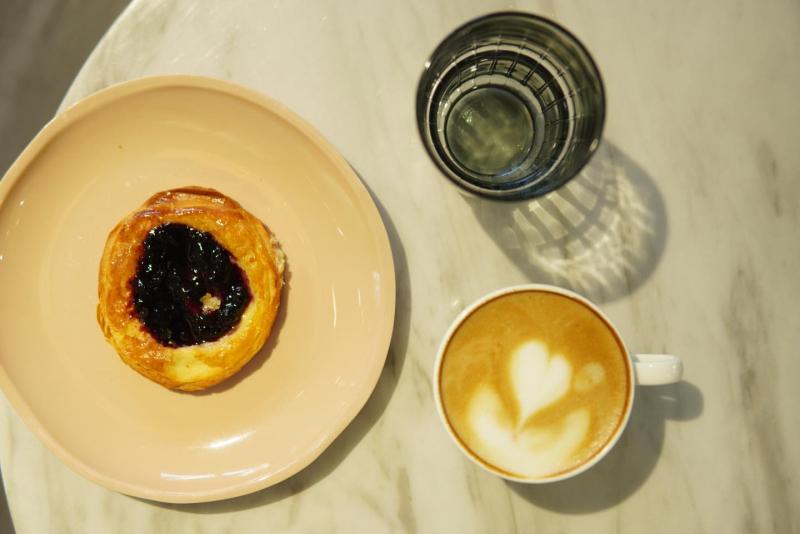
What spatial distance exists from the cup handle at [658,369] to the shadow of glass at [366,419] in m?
0.40

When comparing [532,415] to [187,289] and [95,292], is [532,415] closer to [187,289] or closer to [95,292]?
[187,289]

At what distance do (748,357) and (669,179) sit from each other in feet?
1.20

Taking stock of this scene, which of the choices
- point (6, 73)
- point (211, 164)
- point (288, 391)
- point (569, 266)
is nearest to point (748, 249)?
point (569, 266)

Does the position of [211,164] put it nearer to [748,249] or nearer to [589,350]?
[589,350]

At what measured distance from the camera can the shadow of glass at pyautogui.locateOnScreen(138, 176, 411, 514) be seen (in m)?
1.17

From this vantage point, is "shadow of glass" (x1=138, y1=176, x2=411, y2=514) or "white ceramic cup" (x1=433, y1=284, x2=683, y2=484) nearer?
"white ceramic cup" (x1=433, y1=284, x2=683, y2=484)

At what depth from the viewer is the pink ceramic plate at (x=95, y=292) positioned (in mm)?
1085

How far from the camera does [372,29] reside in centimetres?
119

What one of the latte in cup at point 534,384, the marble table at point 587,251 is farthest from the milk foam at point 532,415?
the marble table at point 587,251

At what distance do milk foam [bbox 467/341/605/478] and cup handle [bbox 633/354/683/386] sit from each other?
0.06 meters

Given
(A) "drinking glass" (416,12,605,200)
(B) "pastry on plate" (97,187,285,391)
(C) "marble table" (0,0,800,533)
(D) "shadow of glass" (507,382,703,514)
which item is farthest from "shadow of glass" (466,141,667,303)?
(B) "pastry on plate" (97,187,285,391)

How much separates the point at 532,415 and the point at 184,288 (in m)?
0.62

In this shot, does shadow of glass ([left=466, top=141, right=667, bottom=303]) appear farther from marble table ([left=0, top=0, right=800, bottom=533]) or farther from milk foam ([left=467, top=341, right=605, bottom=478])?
milk foam ([left=467, top=341, right=605, bottom=478])

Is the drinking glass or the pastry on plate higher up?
the drinking glass
